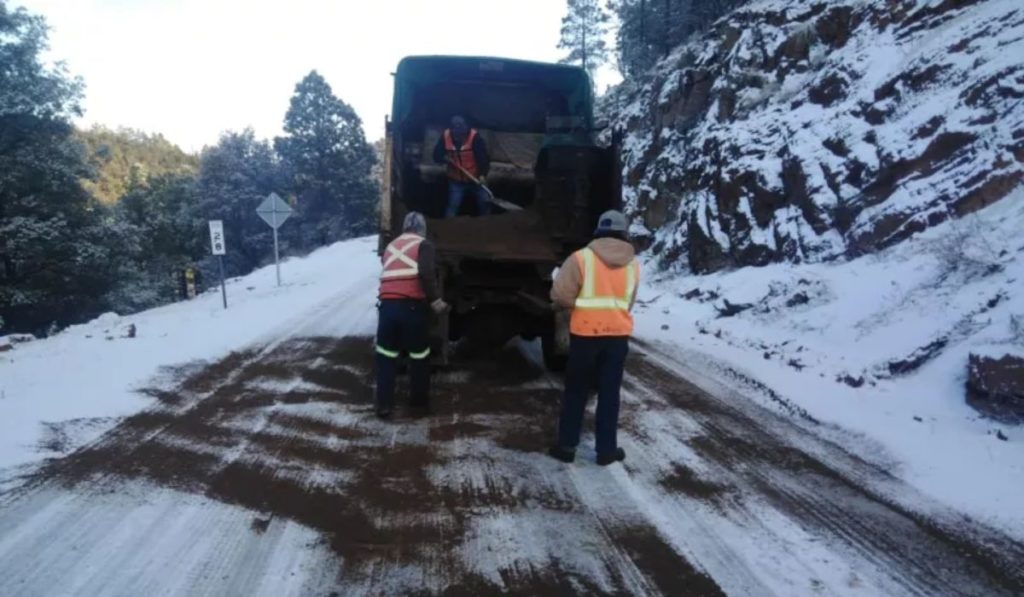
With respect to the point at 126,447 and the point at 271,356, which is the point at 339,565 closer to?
the point at 126,447

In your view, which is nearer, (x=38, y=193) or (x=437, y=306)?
(x=437, y=306)

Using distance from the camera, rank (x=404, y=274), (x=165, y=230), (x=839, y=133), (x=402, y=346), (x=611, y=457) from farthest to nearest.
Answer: (x=165, y=230)
(x=839, y=133)
(x=402, y=346)
(x=404, y=274)
(x=611, y=457)

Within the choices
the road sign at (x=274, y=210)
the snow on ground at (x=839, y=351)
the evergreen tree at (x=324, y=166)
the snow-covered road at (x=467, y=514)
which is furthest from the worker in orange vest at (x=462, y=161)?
the evergreen tree at (x=324, y=166)

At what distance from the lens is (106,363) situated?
6965 mm

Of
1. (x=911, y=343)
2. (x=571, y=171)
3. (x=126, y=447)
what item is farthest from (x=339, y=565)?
(x=911, y=343)

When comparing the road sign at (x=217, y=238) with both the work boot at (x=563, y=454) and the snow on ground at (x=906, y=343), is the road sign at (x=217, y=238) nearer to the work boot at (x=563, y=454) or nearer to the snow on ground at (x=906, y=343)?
the snow on ground at (x=906, y=343)

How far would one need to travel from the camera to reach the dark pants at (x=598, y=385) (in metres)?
4.45

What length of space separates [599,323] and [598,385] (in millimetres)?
448

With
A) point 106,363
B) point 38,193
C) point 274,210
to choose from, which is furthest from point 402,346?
point 38,193

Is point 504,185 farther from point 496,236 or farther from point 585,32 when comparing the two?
point 585,32

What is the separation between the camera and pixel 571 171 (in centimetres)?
667

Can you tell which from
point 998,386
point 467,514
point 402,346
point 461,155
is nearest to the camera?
point 467,514

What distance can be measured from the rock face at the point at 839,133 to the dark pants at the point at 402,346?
6297mm

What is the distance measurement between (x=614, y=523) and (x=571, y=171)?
395cm
